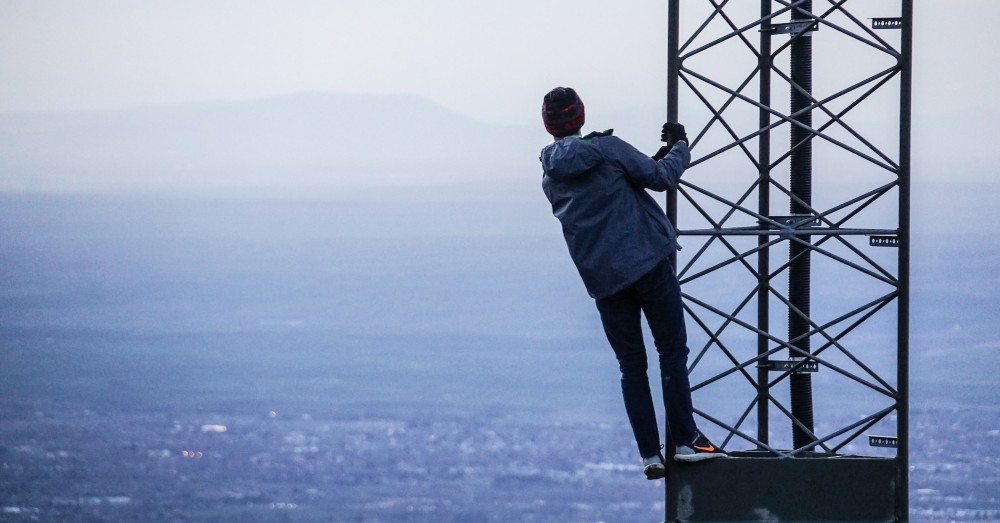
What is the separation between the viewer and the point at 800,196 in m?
7.78

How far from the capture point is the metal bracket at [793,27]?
291 inches

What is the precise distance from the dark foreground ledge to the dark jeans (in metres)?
0.43

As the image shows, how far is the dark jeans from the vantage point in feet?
19.7

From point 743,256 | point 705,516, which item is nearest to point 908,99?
point 743,256

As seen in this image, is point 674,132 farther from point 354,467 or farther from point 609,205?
point 354,467

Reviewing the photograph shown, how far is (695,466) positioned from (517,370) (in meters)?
95.8

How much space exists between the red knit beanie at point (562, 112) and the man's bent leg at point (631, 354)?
89cm

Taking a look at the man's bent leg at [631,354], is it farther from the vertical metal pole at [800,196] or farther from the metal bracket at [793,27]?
the metal bracket at [793,27]

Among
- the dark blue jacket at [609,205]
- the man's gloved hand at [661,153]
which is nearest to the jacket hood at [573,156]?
the dark blue jacket at [609,205]

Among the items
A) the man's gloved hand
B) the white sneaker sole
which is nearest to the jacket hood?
the man's gloved hand

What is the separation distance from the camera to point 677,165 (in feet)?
19.3

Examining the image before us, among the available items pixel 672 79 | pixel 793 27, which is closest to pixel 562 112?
pixel 672 79

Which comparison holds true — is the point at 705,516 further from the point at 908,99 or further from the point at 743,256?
the point at 908,99

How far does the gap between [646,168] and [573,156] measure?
0.36 m
